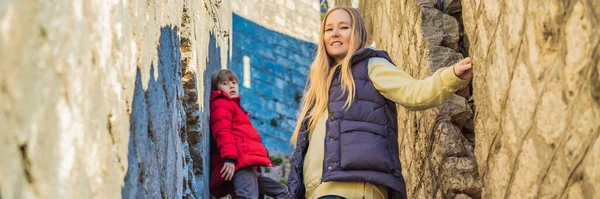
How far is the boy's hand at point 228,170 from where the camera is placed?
422cm

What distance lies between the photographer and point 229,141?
4309mm

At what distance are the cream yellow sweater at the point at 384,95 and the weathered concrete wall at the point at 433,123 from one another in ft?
2.39

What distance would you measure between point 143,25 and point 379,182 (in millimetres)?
884

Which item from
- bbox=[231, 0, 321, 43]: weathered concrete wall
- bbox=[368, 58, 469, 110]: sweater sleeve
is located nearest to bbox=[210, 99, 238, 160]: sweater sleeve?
bbox=[368, 58, 469, 110]: sweater sleeve

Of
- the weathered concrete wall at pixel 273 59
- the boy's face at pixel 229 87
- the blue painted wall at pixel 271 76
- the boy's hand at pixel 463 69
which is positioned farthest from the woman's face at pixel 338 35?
the blue painted wall at pixel 271 76

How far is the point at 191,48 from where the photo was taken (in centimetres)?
351

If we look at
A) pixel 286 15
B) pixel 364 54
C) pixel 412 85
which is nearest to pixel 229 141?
pixel 364 54

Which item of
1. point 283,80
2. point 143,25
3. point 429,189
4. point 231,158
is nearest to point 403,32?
point 429,189

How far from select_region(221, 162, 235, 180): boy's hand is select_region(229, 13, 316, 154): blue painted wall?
4.68 meters

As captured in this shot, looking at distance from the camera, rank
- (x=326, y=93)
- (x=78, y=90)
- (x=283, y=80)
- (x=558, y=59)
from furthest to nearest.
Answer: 1. (x=283, y=80)
2. (x=326, y=93)
3. (x=558, y=59)
4. (x=78, y=90)

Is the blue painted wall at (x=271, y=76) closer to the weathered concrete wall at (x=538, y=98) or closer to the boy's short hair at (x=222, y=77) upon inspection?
the boy's short hair at (x=222, y=77)

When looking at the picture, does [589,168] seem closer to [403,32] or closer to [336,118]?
[336,118]

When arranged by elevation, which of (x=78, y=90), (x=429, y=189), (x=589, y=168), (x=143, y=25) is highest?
(x=143, y=25)

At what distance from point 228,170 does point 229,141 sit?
179 millimetres
